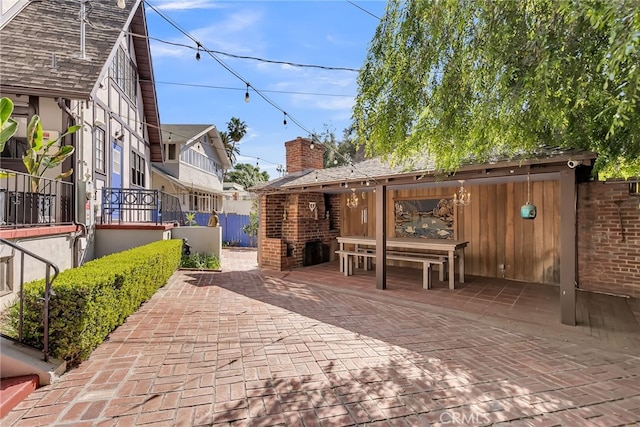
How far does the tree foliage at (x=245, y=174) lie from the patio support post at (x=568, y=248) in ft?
114

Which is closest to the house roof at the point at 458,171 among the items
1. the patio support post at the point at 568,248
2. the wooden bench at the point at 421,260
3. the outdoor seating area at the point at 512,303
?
the patio support post at the point at 568,248

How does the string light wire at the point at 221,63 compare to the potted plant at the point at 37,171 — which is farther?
the potted plant at the point at 37,171

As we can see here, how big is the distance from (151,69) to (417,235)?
11.7 m

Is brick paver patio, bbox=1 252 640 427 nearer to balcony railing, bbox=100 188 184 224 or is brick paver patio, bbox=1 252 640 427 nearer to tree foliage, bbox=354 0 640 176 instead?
tree foliage, bbox=354 0 640 176

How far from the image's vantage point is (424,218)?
912 centimetres

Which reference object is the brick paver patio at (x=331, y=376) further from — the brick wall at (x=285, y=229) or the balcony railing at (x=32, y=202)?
the brick wall at (x=285, y=229)

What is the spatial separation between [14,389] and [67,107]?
635cm

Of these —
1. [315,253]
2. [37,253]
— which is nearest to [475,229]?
[315,253]

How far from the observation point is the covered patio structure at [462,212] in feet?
15.4

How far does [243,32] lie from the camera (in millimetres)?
6219

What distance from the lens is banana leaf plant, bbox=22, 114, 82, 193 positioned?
5742 millimetres

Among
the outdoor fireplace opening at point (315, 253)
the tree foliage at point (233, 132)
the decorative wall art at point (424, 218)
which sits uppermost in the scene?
the tree foliage at point (233, 132)

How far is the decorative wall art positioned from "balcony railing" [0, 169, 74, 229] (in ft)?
27.6

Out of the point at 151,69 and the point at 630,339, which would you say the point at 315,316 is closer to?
the point at 630,339
